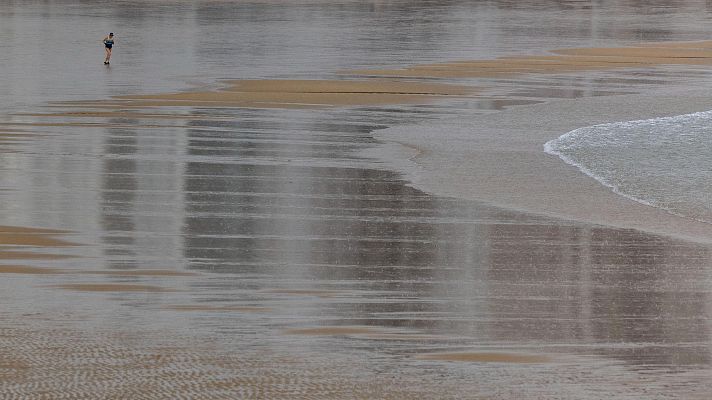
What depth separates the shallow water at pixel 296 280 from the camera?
838cm

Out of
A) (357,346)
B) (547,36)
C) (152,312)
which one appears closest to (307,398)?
(357,346)

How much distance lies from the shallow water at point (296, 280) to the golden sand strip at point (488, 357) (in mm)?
26

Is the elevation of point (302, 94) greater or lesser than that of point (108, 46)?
lesser

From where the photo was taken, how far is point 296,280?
428 inches

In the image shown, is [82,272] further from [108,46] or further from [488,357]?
[108,46]

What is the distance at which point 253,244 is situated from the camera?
484 inches

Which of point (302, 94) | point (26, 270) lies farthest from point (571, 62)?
point (26, 270)

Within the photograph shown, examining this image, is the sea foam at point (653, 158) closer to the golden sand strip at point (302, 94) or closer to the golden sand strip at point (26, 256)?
the golden sand strip at point (302, 94)

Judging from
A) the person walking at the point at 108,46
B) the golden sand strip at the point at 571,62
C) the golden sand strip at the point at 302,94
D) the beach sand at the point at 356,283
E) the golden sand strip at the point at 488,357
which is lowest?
the golden sand strip at the point at 488,357

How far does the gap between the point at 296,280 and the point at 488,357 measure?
2.45m

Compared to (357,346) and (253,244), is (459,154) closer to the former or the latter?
(253,244)

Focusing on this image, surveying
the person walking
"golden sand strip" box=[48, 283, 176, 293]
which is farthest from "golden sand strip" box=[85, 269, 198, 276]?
the person walking

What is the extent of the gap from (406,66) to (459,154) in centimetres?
1625

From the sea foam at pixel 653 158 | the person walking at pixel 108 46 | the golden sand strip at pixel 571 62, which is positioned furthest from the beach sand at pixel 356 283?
the person walking at pixel 108 46
